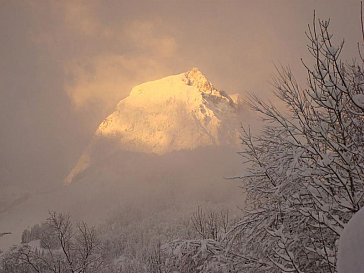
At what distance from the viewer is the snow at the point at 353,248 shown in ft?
7.28

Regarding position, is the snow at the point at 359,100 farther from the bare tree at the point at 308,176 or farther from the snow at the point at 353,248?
the snow at the point at 353,248

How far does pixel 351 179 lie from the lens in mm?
4672

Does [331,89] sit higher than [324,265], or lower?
higher

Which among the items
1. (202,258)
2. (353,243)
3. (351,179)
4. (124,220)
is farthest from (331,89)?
(124,220)

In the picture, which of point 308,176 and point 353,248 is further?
point 308,176

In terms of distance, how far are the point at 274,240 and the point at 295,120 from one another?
222cm

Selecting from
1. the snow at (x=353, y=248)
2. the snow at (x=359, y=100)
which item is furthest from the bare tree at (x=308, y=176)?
the snow at (x=353, y=248)

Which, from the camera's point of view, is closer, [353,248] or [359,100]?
[353,248]

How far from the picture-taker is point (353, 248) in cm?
224

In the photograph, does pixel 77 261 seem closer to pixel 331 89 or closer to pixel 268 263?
pixel 268 263

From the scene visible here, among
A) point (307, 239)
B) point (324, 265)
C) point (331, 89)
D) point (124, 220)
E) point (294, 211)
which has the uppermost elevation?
point (124, 220)

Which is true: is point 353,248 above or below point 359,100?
below

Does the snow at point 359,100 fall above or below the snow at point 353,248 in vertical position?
above

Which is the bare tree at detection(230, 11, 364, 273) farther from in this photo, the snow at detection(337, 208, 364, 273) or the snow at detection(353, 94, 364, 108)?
the snow at detection(337, 208, 364, 273)
